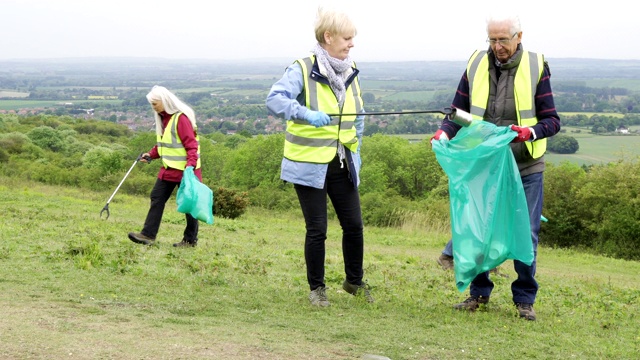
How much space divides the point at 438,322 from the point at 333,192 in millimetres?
1300

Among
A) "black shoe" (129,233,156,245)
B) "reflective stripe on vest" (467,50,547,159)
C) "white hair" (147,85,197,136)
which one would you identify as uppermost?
"reflective stripe on vest" (467,50,547,159)

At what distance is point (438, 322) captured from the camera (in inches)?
235

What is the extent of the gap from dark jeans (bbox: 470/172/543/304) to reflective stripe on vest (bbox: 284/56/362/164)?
1.52 metres

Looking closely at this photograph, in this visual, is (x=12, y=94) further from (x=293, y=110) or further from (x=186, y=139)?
(x=293, y=110)

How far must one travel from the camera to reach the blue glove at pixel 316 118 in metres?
5.73

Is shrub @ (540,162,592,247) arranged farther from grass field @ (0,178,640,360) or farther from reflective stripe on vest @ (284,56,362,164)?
reflective stripe on vest @ (284,56,362,164)

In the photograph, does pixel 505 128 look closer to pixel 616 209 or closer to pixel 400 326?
pixel 400 326

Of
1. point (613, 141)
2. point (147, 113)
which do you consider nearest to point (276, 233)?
point (613, 141)

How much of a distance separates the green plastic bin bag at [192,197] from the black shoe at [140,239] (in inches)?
23.2

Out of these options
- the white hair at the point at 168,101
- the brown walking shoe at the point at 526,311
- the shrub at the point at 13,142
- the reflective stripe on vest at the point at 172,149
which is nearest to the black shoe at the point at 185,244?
the reflective stripe on vest at the point at 172,149

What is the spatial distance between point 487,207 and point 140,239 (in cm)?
506

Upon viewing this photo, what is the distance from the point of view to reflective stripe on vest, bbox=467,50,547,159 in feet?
19.6

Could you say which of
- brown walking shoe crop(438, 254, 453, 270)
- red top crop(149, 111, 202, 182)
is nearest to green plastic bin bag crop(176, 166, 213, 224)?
red top crop(149, 111, 202, 182)

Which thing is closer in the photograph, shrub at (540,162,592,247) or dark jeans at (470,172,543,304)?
dark jeans at (470,172,543,304)
